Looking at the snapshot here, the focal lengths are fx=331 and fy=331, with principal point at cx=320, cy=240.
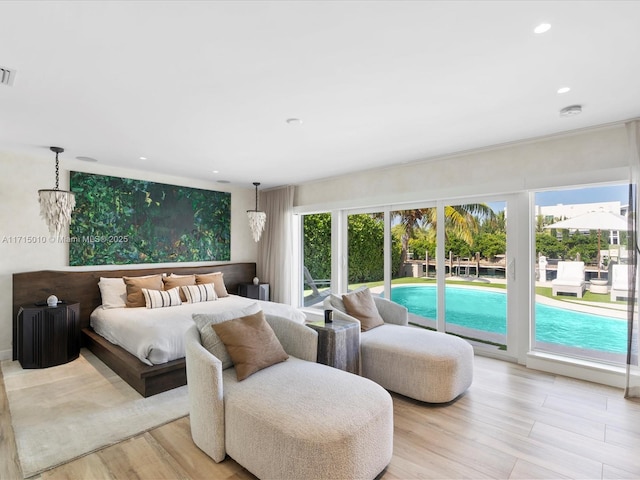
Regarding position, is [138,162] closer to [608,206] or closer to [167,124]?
[167,124]

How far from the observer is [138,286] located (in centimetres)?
450

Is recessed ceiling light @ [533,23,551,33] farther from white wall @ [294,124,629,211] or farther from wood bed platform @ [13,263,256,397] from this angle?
wood bed platform @ [13,263,256,397]

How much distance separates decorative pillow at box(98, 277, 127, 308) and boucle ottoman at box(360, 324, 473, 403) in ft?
10.8

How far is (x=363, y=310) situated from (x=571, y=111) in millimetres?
2619

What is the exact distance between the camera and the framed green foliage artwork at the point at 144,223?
4.55 m

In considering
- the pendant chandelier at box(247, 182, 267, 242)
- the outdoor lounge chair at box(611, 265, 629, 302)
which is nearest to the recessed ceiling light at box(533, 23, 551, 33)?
the outdoor lounge chair at box(611, 265, 629, 302)

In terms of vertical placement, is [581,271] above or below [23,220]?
below

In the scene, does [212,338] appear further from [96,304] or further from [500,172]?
[500,172]

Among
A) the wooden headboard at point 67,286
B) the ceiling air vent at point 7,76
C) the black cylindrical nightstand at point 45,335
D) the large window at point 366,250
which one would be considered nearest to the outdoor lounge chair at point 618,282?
the large window at point 366,250

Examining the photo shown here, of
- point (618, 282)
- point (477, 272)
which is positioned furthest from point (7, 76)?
point (618, 282)

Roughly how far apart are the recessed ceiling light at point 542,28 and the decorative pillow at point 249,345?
251 centimetres

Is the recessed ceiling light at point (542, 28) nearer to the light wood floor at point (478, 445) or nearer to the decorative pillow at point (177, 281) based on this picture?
the light wood floor at point (478, 445)

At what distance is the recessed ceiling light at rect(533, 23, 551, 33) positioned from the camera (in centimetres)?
173

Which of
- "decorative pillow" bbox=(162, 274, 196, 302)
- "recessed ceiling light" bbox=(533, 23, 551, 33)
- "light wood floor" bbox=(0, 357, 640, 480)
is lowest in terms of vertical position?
"light wood floor" bbox=(0, 357, 640, 480)
